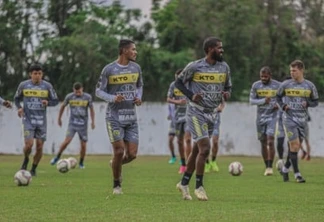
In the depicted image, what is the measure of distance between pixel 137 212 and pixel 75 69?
32000 mm

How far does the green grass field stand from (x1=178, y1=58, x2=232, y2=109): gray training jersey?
1.55 m

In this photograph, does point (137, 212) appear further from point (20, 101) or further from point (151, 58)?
point (151, 58)

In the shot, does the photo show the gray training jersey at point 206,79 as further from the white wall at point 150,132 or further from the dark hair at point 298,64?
the white wall at point 150,132

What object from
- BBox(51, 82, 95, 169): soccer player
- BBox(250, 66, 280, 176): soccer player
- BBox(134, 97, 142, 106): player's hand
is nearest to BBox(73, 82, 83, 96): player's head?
BBox(51, 82, 95, 169): soccer player

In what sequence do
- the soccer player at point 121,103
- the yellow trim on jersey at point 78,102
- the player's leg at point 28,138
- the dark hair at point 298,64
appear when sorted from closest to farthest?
1. the soccer player at point 121,103
2. the dark hair at point 298,64
3. the player's leg at point 28,138
4. the yellow trim on jersey at point 78,102

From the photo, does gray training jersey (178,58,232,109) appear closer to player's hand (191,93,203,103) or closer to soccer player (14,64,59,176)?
player's hand (191,93,203,103)

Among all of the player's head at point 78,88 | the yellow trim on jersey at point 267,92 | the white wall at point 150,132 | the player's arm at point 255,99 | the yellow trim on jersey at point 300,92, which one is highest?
the yellow trim on jersey at point 300,92

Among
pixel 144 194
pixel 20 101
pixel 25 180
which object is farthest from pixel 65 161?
pixel 144 194

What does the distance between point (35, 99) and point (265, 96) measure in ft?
17.8

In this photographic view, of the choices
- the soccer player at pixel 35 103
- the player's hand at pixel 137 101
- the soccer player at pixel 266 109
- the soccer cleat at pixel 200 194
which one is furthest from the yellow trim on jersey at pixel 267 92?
the soccer cleat at pixel 200 194

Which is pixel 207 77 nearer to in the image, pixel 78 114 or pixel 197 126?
pixel 197 126

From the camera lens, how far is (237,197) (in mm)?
14406

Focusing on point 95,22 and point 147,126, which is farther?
point 95,22

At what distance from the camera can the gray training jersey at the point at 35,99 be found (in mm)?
19938
